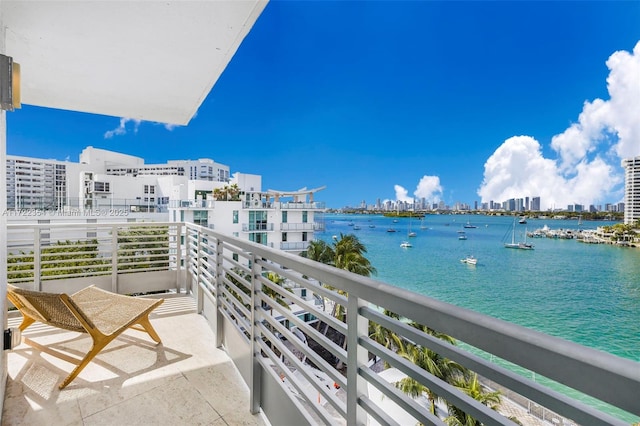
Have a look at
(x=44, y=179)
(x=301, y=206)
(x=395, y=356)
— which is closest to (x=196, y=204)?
(x=301, y=206)

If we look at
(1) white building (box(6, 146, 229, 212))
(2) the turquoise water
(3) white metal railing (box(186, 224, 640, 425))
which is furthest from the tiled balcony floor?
(1) white building (box(6, 146, 229, 212))

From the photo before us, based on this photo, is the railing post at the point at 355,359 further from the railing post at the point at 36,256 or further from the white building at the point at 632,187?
the white building at the point at 632,187

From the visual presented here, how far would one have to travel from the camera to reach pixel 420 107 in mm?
61031

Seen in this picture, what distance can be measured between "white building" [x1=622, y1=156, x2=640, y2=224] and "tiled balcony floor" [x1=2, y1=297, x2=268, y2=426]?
28794 millimetres

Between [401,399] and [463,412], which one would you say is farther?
[401,399]

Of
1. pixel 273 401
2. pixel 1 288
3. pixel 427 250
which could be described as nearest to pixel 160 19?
pixel 1 288

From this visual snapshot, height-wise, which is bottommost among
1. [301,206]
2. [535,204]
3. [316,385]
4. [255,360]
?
[255,360]

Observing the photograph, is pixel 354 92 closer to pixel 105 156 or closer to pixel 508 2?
pixel 508 2

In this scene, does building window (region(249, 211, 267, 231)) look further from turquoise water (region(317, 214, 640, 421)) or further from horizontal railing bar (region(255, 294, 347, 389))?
horizontal railing bar (region(255, 294, 347, 389))

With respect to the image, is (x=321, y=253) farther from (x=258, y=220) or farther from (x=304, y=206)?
(x=258, y=220)

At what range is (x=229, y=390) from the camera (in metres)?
2.02

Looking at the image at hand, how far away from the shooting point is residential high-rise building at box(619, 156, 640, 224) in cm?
2142

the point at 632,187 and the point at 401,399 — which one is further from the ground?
the point at 632,187

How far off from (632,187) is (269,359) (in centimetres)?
3031
